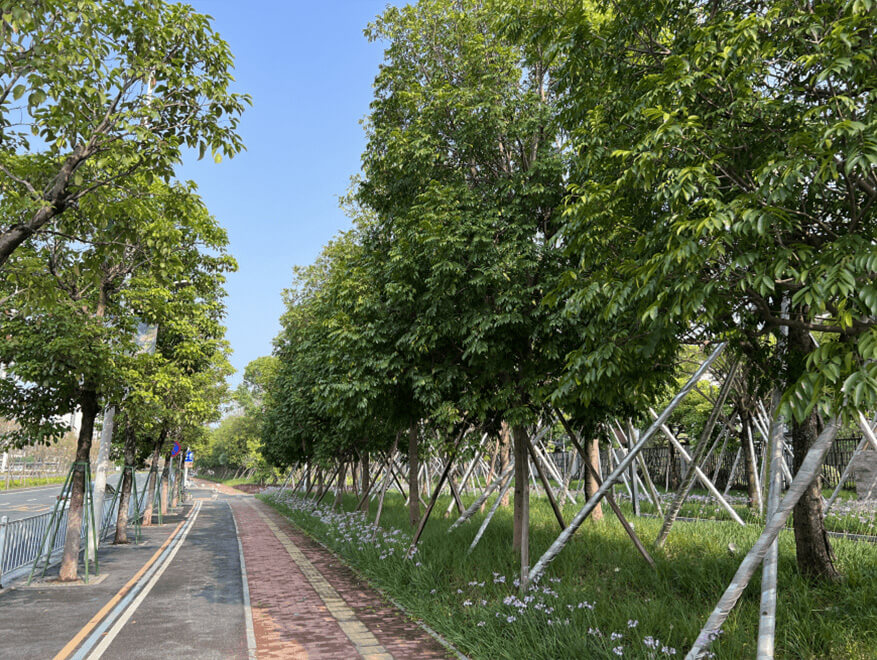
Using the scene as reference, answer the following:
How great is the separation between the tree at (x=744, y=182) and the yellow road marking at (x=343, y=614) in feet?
15.6

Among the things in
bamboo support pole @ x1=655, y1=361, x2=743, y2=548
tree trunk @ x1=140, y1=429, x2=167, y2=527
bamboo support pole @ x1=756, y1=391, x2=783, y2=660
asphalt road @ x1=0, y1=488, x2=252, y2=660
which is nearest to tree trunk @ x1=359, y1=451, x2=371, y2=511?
asphalt road @ x1=0, y1=488, x2=252, y2=660

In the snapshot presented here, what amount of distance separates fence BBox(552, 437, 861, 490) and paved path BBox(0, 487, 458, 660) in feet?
29.5

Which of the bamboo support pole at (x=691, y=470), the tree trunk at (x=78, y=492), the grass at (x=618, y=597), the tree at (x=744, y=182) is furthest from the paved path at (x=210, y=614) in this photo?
the tree at (x=744, y=182)

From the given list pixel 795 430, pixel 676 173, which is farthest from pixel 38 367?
pixel 795 430

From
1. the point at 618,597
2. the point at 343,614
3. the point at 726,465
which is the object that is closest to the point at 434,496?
the point at 343,614

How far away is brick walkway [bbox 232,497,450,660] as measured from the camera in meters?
7.75

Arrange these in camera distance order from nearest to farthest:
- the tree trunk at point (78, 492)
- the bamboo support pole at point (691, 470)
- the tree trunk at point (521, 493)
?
the bamboo support pole at point (691, 470) < the tree trunk at point (521, 493) < the tree trunk at point (78, 492)

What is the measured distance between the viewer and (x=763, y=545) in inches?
204

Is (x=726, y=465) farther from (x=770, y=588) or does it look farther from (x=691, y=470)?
(x=770, y=588)

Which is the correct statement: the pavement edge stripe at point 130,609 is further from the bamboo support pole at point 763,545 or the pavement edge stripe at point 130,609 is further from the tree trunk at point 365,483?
the bamboo support pole at point 763,545

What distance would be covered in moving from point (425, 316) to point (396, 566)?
4.94 m

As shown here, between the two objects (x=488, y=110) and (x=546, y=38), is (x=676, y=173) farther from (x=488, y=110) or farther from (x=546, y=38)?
(x=488, y=110)

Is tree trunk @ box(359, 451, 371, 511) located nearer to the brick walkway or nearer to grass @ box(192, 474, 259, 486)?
the brick walkway

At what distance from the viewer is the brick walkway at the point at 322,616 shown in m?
7.75
